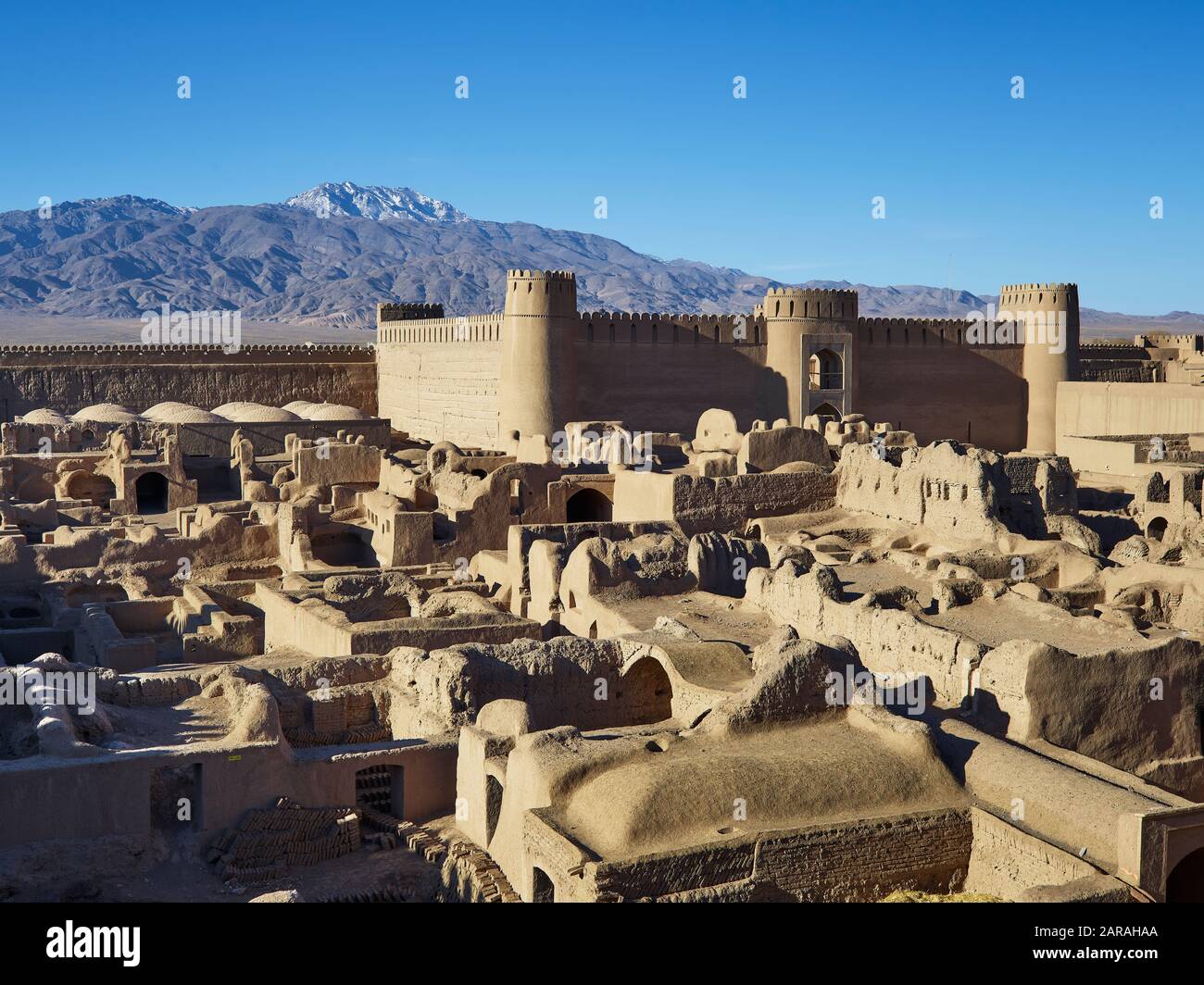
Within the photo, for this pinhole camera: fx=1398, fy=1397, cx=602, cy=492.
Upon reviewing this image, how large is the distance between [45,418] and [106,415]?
1.59 metres

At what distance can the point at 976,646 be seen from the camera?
11789mm

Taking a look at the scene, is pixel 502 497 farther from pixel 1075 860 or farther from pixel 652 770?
pixel 1075 860

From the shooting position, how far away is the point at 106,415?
3566 cm

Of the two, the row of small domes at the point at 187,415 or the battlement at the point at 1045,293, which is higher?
the battlement at the point at 1045,293

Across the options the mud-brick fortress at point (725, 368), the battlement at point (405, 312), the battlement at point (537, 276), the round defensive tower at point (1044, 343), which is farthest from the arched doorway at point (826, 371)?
the battlement at point (405, 312)

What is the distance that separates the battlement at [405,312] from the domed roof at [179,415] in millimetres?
8454

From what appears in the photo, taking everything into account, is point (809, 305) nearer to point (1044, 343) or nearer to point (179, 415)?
point (1044, 343)

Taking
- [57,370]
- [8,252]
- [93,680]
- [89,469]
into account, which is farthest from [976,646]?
[8,252]

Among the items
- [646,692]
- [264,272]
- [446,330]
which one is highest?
[264,272]

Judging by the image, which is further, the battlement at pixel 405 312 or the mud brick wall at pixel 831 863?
the battlement at pixel 405 312

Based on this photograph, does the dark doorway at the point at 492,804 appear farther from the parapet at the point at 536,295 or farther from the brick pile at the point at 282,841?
the parapet at the point at 536,295

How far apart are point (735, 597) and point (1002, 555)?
325cm

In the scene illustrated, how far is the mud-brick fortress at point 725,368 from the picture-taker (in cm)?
3114

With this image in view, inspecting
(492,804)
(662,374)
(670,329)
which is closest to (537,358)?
(662,374)
